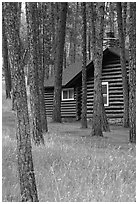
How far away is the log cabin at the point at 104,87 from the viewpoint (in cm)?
2570

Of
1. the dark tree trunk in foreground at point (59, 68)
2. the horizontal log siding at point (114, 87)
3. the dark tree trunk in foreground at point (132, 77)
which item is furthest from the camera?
the horizontal log siding at point (114, 87)

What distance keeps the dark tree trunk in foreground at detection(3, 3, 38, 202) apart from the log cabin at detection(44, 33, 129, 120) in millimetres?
19804

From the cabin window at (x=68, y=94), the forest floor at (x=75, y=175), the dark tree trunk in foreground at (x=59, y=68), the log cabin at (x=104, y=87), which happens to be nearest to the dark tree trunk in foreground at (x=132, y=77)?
the forest floor at (x=75, y=175)

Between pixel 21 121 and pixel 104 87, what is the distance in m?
21.4

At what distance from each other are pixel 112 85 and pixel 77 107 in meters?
4.10

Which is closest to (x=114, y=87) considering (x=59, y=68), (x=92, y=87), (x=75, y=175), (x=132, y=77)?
(x=92, y=87)

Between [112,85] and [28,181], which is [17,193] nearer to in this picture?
[28,181]

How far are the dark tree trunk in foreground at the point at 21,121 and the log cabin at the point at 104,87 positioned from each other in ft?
65.0

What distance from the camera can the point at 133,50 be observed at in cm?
1316

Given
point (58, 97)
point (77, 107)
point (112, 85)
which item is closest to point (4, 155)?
point (58, 97)

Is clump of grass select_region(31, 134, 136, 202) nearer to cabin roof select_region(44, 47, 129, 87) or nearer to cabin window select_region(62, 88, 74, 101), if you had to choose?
cabin roof select_region(44, 47, 129, 87)

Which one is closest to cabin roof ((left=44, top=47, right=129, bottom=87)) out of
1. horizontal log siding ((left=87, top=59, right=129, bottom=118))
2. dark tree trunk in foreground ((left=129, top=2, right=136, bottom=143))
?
horizontal log siding ((left=87, top=59, right=129, bottom=118))

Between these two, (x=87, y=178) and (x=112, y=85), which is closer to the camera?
(x=87, y=178)

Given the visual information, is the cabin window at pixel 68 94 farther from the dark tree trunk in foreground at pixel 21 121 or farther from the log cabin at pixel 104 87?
the dark tree trunk in foreground at pixel 21 121
